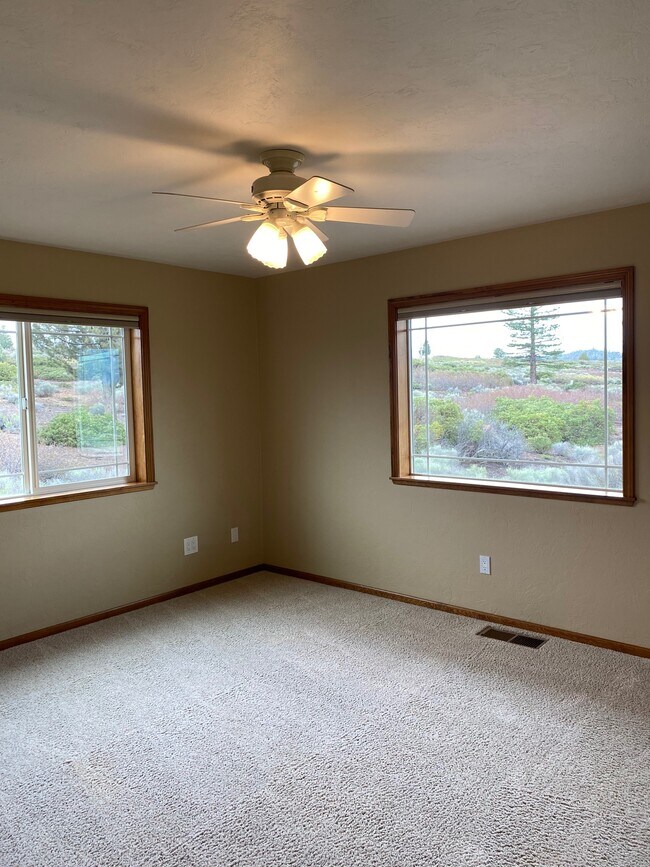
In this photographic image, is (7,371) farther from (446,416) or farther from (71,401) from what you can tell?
(446,416)

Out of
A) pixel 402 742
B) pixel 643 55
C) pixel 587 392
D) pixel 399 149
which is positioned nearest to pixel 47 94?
pixel 399 149

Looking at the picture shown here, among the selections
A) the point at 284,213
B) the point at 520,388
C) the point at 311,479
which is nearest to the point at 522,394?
the point at 520,388

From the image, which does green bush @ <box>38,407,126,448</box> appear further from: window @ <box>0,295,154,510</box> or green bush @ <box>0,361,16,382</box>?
green bush @ <box>0,361,16,382</box>

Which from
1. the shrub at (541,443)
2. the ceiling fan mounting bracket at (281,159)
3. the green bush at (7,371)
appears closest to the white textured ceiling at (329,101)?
the ceiling fan mounting bracket at (281,159)

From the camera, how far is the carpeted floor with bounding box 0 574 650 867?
2143 mm

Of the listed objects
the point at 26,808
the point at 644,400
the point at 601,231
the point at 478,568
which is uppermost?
the point at 601,231

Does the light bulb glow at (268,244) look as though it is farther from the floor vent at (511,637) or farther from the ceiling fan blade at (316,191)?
the floor vent at (511,637)

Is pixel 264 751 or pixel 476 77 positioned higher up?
pixel 476 77

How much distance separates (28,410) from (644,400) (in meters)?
3.47

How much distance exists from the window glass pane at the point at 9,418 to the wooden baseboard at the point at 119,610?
84cm

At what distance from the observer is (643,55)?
1.85 metres

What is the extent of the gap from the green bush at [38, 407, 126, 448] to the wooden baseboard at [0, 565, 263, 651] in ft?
3.55

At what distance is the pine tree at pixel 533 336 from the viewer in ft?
12.6

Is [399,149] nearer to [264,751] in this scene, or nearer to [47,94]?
[47,94]
